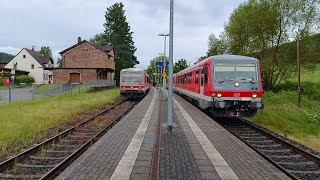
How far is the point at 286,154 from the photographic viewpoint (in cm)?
900

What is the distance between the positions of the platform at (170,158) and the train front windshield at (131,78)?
62.0 ft

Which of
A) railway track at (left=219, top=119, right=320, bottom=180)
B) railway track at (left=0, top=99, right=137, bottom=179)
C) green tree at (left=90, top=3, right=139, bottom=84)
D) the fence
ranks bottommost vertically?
railway track at (left=219, top=119, right=320, bottom=180)

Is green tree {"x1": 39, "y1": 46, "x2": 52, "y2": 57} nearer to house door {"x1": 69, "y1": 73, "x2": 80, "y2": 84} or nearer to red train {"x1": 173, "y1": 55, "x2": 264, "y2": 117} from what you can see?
house door {"x1": 69, "y1": 73, "x2": 80, "y2": 84}

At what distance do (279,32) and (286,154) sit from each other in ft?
97.6

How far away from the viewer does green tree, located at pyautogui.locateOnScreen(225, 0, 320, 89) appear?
34688 mm

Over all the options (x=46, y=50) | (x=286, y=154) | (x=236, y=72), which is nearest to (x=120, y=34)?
(x=236, y=72)

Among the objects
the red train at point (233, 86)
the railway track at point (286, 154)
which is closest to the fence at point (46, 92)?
the red train at point (233, 86)

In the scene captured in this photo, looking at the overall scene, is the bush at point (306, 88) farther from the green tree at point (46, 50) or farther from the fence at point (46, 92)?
the green tree at point (46, 50)

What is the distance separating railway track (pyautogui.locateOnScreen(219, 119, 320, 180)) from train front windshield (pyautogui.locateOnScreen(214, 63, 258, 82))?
91.4 inches

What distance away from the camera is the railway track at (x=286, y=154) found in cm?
708

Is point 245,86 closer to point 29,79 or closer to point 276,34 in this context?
point 276,34

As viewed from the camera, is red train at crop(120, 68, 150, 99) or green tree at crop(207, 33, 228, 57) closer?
red train at crop(120, 68, 150, 99)

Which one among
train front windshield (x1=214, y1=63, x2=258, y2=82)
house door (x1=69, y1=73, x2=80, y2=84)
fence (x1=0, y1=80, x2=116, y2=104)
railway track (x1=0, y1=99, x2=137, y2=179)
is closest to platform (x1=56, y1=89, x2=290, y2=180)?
railway track (x1=0, y1=99, x2=137, y2=179)

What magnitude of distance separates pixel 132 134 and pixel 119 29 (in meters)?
64.9
